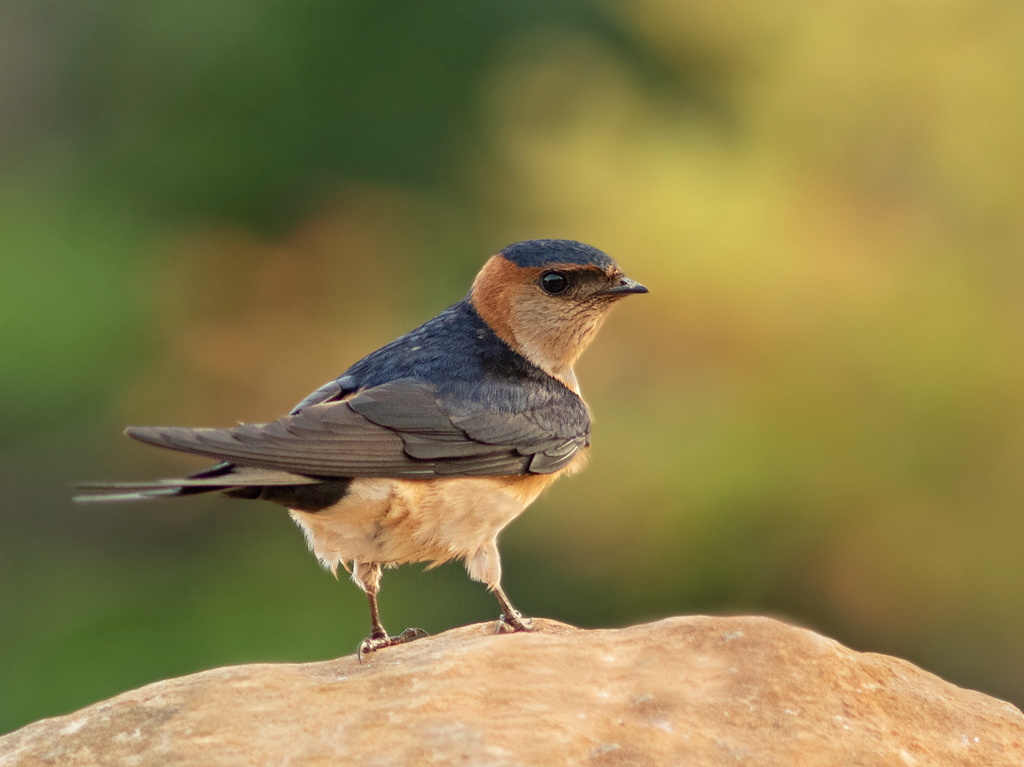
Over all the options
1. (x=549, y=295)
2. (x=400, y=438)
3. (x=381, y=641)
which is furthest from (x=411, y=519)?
(x=549, y=295)

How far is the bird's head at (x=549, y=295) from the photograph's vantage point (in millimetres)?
4086

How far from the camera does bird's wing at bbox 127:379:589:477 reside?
324 centimetres

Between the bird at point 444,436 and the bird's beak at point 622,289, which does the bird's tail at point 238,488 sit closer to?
the bird at point 444,436

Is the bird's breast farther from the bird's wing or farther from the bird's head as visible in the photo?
the bird's head

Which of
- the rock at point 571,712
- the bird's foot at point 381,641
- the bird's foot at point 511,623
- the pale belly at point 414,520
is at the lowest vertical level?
the bird's foot at point 381,641

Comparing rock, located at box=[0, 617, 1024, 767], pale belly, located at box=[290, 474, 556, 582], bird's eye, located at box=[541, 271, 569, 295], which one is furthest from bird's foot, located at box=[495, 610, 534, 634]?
bird's eye, located at box=[541, 271, 569, 295]

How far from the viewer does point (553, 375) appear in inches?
170

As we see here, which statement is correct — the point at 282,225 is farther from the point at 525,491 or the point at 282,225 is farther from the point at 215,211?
the point at 525,491

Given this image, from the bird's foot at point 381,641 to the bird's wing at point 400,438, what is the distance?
2.04ft

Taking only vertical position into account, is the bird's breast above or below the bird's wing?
below

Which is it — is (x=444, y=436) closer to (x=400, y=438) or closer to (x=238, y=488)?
(x=400, y=438)

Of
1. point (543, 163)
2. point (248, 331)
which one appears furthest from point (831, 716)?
point (248, 331)

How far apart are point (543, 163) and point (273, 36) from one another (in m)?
2.10

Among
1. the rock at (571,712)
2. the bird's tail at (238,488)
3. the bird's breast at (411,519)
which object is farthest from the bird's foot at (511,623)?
the bird's tail at (238,488)
